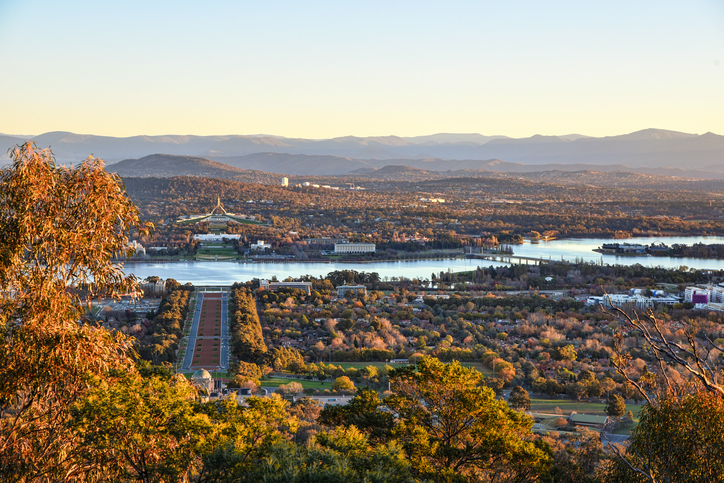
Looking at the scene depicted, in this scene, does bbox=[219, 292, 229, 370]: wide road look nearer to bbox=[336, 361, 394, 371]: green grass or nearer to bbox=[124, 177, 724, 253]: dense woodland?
bbox=[336, 361, 394, 371]: green grass

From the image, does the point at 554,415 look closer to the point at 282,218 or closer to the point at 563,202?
the point at 282,218

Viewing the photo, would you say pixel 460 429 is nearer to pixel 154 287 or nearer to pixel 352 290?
→ pixel 352 290

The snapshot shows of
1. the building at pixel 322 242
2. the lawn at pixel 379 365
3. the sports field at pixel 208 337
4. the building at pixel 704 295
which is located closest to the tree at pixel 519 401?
the lawn at pixel 379 365

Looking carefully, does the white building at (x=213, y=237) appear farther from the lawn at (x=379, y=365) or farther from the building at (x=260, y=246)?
the lawn at (x=379, y=365)

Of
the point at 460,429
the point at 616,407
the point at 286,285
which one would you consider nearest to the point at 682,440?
the point at 460,429

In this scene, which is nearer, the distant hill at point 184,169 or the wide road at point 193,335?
the wide road at point 193,335

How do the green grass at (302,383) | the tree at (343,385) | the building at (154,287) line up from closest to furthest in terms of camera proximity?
the tree at (343,385), the green grass at (302,383), the building at (154,287)

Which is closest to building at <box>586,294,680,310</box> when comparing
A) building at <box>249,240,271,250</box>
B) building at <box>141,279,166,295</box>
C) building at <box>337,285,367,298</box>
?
building at <box>337,285,367,298</box>
